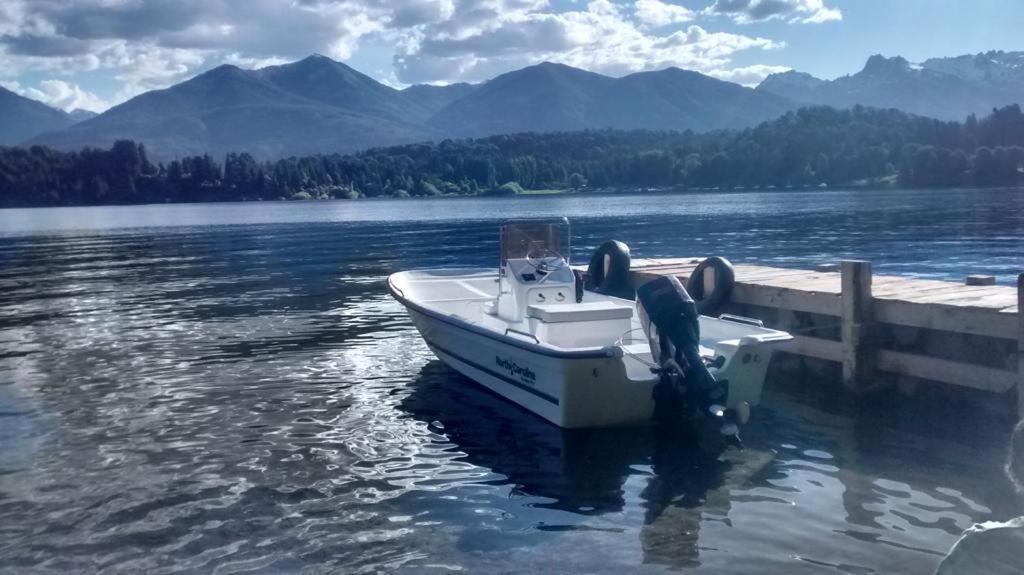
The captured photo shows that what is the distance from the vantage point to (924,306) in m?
10.6

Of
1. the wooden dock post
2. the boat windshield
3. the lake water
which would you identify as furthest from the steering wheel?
the wooden dock post

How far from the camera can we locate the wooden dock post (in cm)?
1127

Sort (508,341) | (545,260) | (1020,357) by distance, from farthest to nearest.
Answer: (545,260), (508,341), (1020,357)

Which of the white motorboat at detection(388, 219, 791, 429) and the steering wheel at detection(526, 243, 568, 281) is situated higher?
the steering wheel at detection(526, 243, 568, 281)

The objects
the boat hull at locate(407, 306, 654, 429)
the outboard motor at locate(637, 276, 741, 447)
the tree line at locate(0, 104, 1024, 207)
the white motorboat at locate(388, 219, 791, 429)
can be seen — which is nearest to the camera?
the outboard motor at locate(637, 276, 741, 447)

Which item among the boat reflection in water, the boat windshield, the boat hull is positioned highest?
the boat windshield

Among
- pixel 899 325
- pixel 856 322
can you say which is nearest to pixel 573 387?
pixel 856 322

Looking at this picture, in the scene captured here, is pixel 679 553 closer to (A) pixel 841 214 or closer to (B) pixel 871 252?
(B) pixel 871 252

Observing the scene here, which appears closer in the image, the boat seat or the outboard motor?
the outboard motor

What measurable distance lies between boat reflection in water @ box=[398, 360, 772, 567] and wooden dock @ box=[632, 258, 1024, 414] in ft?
7.96

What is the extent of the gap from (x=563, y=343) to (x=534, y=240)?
115 inches

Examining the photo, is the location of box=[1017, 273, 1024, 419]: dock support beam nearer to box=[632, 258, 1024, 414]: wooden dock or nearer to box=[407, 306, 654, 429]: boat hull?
box=[632, 258, 1024, 414]: wooden dock

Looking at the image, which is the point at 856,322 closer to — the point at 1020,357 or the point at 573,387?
the point at 1020,357

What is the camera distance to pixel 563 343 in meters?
11.8
